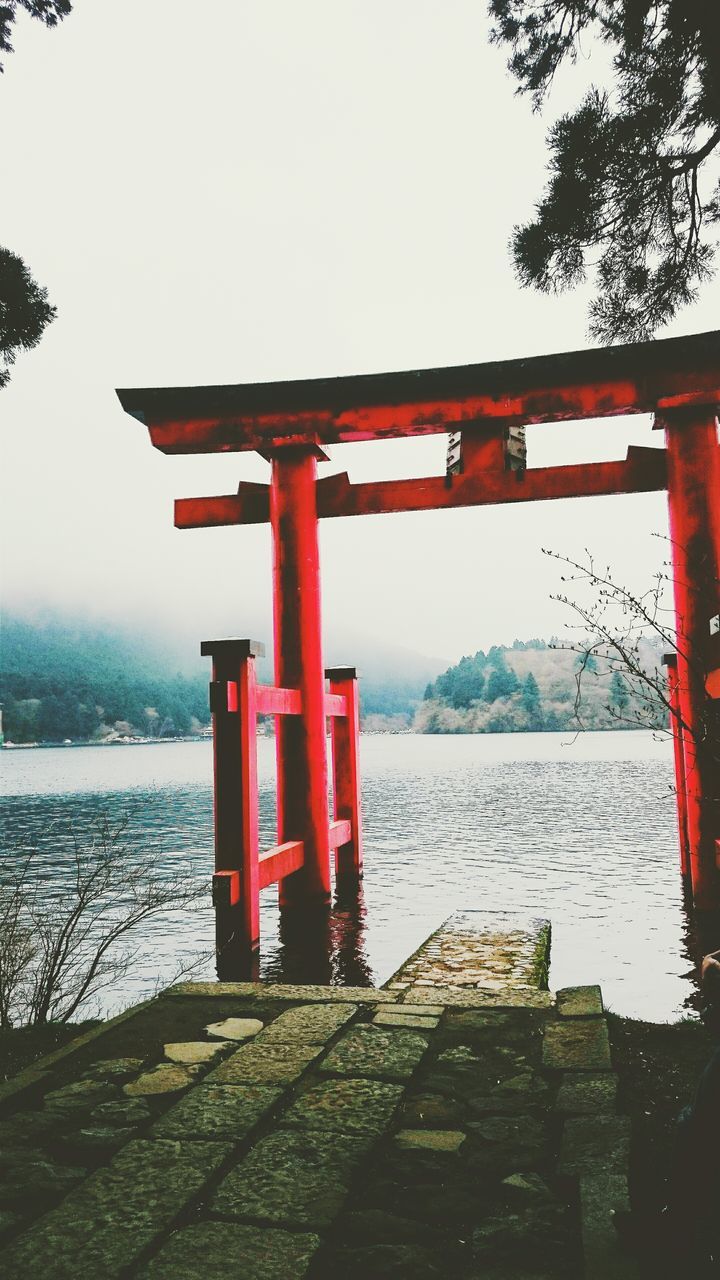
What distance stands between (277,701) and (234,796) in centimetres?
118

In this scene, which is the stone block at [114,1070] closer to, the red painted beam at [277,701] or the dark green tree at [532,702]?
the red painted beam at [277,701]

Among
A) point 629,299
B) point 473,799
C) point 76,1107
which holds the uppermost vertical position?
point 629,299

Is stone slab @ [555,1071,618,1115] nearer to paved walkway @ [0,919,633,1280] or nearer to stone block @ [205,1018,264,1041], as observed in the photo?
paved walkway @ [0,919,633,1280]

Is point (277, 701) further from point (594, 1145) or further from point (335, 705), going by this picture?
point (594, 1145)

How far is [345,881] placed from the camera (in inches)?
372

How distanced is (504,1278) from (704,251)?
15.1 ft

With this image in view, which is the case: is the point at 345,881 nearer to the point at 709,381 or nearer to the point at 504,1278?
the point at 709,381

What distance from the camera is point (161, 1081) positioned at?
9.50ft

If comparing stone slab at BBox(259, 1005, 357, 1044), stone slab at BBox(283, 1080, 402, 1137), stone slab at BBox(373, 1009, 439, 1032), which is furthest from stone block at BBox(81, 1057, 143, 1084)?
stone slab at BBox(373, 1009, 439, 1032)

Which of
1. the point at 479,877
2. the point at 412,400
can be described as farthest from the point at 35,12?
the point at 479,877

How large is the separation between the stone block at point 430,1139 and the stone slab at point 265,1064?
21.1 inches

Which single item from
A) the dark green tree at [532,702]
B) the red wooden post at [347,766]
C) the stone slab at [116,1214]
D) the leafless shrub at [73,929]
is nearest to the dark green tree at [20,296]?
the leafless shrub at [73,929]

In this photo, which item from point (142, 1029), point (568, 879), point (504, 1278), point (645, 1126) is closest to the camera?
point (504, 1278)

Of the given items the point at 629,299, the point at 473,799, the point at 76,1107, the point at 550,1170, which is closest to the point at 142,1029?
the point at 76,1107
